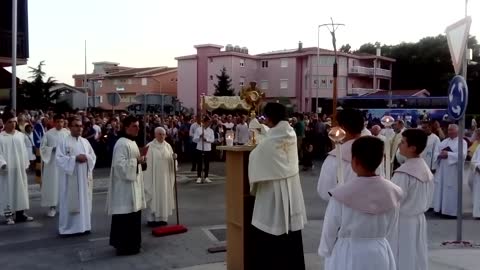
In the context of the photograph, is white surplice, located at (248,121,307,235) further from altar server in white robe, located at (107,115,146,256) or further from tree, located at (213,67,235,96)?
tree, located at (213,67,235,96)

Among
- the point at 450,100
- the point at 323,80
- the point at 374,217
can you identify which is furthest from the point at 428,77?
the point at 374,217

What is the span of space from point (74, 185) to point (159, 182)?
169 centimetres

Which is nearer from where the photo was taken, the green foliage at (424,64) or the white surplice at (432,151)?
the white surplice at (432,151)

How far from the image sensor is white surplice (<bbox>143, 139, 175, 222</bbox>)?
10.7 m

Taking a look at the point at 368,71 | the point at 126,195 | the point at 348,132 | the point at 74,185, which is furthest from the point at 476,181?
the point at 368,71

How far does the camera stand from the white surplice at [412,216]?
5582mm

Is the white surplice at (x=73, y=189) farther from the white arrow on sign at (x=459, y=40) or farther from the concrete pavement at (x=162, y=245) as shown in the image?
the white arrow on sign at (x=459, y=40)

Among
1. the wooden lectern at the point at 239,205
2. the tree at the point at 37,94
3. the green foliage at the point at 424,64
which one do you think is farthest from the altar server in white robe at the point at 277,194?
the green foliage at the point at 424,64

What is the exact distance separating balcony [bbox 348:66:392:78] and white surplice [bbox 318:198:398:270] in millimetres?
70972

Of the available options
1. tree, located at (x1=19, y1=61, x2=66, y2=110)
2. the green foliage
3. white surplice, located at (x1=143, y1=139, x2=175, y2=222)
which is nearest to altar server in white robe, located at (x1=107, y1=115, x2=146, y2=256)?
white surplice, located at (x1=143, y1=139, x2=175, y2=222)

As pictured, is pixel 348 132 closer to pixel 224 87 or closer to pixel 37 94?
pixel 37 94

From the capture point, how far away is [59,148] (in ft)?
32.6

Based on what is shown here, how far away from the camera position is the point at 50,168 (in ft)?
39.3

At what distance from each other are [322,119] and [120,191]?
763 inches
